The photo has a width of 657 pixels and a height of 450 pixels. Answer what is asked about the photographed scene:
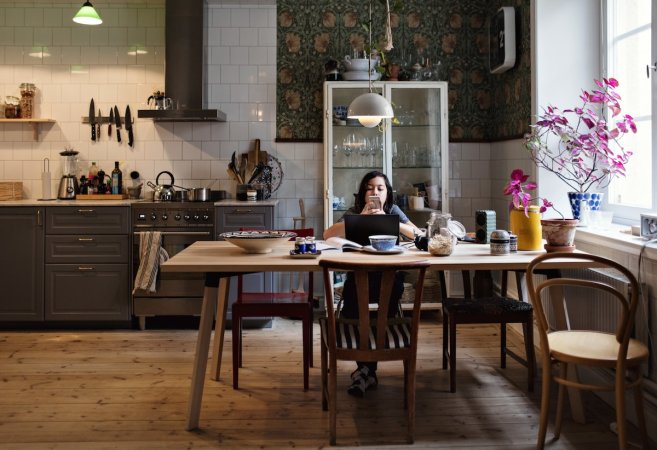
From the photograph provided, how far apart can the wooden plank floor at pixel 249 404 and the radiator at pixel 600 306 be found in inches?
16.4

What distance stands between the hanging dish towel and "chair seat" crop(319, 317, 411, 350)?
222 cm

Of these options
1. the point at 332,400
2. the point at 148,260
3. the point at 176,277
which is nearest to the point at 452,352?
the point at 332,400

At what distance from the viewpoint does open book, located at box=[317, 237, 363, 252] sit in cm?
340

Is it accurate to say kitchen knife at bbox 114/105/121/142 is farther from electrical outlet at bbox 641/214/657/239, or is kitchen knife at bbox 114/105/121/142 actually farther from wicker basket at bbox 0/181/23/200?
electrical outlet at bbox 641/214/657/239

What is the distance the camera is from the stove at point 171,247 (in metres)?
5.11

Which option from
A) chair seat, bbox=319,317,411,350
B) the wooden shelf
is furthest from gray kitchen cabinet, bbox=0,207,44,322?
chair seat, bbox=319,317,411,350

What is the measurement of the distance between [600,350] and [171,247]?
3.33 m

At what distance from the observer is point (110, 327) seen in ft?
17.0


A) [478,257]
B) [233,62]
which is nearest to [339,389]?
[478,257]

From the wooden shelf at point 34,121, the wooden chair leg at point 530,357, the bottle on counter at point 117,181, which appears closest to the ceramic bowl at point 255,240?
the wooden chair leg at point 530,357

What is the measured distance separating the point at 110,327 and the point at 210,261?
8.06 feet

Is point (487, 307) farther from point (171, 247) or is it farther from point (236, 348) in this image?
point (171, 247)

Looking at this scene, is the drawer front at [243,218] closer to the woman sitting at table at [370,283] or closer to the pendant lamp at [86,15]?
the woman sitting at table at [370,283]

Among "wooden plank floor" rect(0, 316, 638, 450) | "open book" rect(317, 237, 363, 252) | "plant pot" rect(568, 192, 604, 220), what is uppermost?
"plant pot" rect(568, 192, 604, 220)
